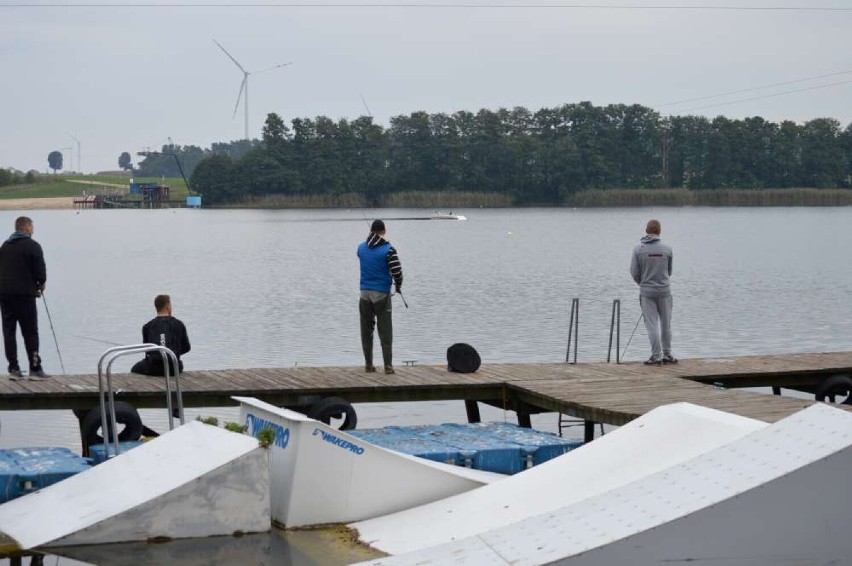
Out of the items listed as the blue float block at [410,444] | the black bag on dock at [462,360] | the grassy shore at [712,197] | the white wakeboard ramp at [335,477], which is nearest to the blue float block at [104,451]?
the white wakeboard ramp at [335,477]

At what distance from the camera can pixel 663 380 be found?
15.0 meters

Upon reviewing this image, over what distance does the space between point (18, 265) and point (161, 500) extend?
17.5 ft

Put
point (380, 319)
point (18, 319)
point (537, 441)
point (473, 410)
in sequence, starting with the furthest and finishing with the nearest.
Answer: point (473, 410), point (380, 319), point (18, 319), point (537, 441)

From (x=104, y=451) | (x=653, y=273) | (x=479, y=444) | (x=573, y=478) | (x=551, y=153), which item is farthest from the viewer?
(x=551, y=153)

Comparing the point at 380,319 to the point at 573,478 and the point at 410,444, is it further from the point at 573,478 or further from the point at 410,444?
the point at 573,478

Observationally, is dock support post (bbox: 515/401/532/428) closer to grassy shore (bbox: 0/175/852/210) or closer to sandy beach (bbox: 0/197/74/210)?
grassy shore (bbox: 0/175/852/210)

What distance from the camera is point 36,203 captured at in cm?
17438

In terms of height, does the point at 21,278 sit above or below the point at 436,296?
above

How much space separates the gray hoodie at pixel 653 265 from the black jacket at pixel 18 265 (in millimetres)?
6606

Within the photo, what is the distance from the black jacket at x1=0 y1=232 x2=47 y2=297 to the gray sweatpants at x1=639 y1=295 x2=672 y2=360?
265 inches

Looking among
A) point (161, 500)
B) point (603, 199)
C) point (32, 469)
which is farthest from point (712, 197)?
point (161, 500)

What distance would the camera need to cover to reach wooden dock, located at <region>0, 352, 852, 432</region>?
13.5 meters

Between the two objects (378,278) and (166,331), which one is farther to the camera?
(378,278)

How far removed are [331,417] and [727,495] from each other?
7.75m
